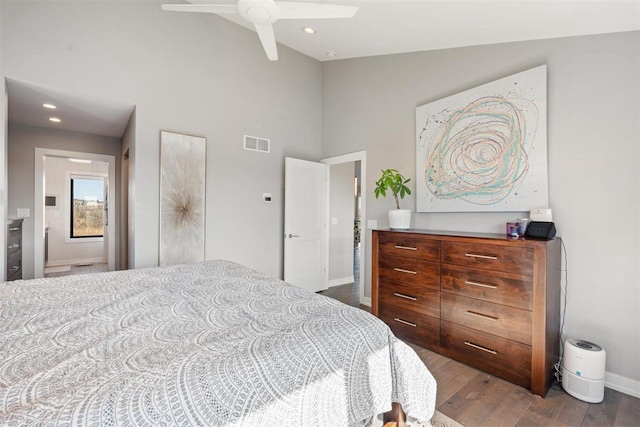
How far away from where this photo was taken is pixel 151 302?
1.43m

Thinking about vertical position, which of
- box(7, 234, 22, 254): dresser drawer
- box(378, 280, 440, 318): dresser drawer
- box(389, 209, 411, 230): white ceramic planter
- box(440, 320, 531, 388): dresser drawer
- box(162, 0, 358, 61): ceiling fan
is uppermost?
box(162, 0, 358, 61): ceiling fan

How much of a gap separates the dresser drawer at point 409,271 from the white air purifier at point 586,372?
989mm

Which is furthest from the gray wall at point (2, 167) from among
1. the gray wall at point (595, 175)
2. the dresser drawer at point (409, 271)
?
the gray wall at point (595, 175)

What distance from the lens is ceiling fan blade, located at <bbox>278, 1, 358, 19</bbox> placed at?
1978mm

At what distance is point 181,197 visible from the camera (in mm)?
3324

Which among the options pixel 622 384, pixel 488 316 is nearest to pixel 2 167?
pixel 488 316

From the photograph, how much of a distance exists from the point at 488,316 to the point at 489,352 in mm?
285

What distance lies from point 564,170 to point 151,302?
121 inches

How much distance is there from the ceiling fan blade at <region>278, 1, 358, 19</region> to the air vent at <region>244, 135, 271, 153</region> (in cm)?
203

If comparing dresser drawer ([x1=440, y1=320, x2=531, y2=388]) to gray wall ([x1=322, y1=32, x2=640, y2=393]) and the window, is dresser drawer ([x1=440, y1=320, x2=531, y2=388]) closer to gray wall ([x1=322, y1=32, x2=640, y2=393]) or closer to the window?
gray wall ([x1=322, y1=32, x2=640, y2=393])

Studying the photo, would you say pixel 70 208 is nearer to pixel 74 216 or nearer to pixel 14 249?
pixel 74 216

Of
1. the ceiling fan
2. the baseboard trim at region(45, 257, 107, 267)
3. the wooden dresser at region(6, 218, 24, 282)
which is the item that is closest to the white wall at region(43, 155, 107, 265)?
the baseboard trim at region(45, 257, 107, 267)

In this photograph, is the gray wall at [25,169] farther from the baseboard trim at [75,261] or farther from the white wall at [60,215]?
the baseboard trim at [75,261]

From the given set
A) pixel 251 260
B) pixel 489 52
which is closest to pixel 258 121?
pixel 251 260
